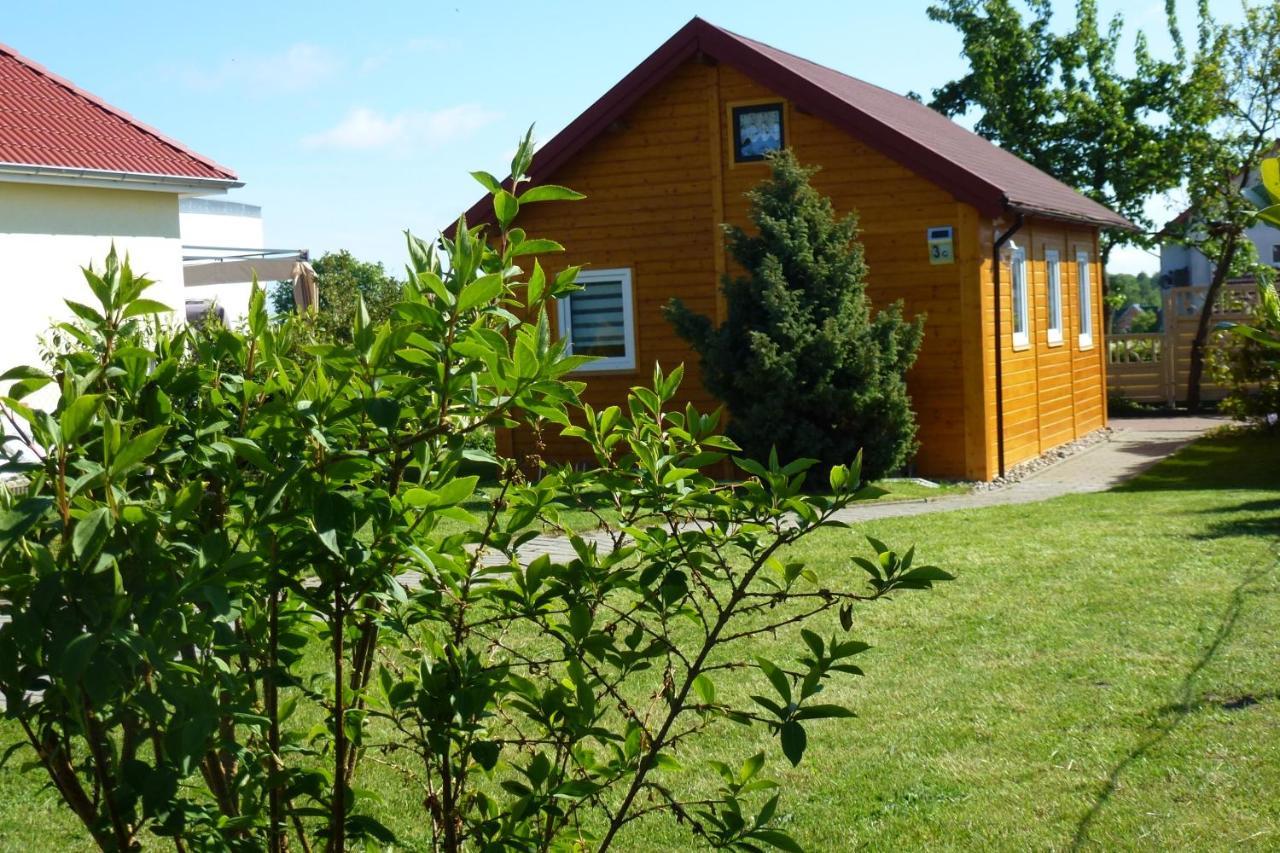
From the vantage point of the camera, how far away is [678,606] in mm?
3090

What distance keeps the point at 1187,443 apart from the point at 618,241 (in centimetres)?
934

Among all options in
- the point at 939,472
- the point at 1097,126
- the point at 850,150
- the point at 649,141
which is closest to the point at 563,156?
the point at 649,141

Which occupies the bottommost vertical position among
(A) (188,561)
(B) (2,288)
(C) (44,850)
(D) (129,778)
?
(C) (44,850)

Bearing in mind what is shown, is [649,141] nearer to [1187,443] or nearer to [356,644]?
[1187,443]

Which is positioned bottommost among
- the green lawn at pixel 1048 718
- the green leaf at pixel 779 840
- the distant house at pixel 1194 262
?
the green lawn at pixel 1048 718

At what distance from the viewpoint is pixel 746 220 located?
17.8 metres

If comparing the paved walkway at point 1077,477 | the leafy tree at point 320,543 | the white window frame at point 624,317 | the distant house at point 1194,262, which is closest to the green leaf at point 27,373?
the leafy tree at point 320,543

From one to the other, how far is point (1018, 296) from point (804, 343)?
4.85 meters

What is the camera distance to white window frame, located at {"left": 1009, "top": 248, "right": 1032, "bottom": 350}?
59.6 feet

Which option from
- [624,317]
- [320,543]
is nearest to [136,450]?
[320,543]

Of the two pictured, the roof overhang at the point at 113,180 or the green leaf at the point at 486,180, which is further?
the roof overhang at the point at 113,180

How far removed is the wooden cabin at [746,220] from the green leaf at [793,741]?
14337 millimetres

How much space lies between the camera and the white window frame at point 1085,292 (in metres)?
23.1

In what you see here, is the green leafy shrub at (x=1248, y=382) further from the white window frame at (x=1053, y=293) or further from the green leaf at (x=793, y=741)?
the green leaf at (x=793, y=741)
